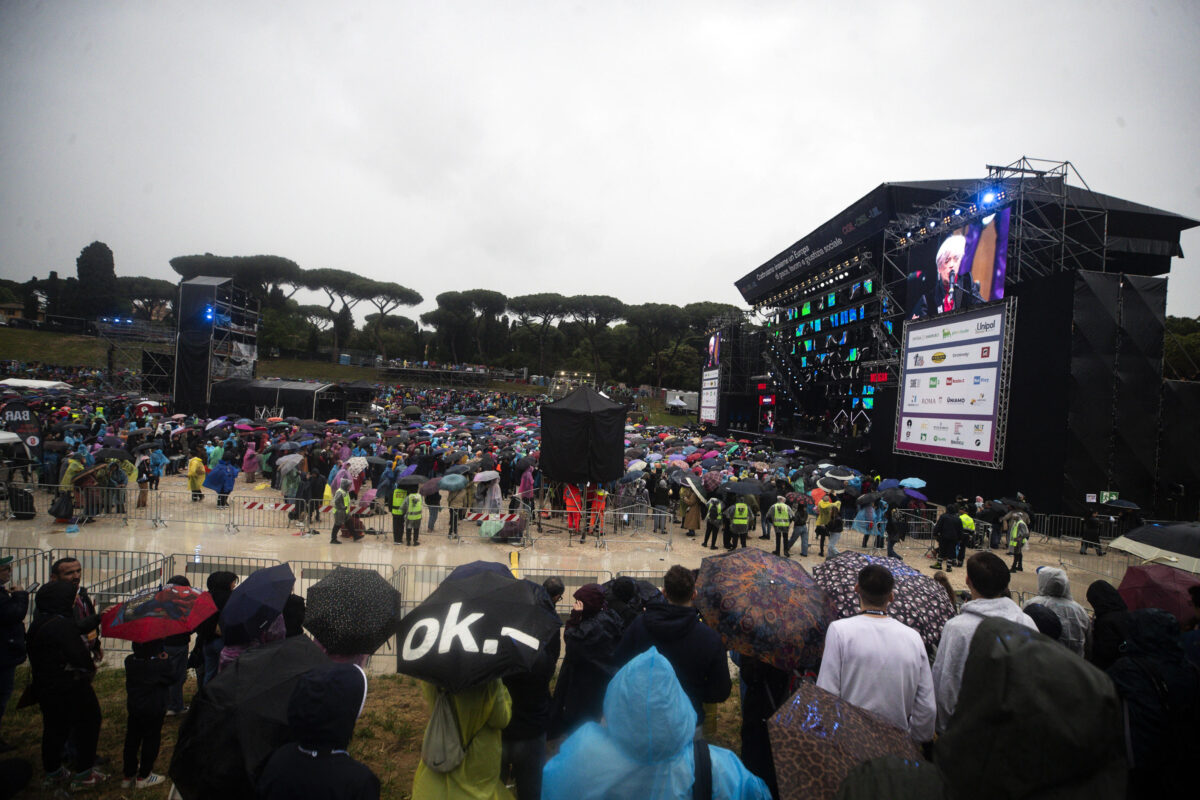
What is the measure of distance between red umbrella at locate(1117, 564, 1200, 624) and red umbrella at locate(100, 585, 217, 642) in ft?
23.7

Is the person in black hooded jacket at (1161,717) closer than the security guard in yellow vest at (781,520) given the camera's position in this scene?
Yes

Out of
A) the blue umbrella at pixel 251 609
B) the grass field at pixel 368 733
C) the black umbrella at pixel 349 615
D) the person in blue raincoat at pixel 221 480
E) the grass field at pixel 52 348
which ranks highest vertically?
the grass field at pixel 52 348

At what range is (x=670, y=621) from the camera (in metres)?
3.28

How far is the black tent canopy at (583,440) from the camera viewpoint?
11625 mm

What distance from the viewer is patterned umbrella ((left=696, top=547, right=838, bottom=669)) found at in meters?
3.38

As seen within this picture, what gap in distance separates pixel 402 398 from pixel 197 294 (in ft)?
55.7

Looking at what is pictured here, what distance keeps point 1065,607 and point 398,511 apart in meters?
10.0

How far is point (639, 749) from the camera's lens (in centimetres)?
192

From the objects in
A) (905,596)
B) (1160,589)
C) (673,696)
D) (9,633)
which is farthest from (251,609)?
(1160,589)

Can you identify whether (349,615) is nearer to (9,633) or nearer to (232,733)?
(232,733)

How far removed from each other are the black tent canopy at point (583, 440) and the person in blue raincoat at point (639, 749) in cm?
951

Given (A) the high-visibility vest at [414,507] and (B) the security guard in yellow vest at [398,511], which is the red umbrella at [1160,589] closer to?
(A) the high-visibility vest at [414,507]

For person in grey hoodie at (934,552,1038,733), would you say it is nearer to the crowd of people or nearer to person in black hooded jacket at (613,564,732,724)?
the crowd of people

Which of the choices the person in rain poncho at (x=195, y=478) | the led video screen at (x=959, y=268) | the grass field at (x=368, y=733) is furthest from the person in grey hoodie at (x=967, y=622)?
the person in rain poncho at (x=195, y=478)
